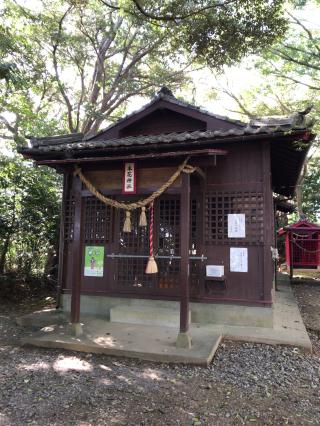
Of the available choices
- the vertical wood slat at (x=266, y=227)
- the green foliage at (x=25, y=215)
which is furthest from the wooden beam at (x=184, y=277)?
the green foliage at (x=25, y=215)

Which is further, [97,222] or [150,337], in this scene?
[97,222]

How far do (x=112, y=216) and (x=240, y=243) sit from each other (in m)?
3.15

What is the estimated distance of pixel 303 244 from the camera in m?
16.0

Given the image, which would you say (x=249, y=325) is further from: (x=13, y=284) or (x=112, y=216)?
(x=13, y=284)

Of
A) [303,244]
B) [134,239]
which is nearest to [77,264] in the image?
[134,239]

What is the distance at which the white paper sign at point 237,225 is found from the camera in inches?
311

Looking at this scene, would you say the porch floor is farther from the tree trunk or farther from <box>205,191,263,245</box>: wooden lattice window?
the tree trunk

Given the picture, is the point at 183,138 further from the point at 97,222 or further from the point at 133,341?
the point at 133,341

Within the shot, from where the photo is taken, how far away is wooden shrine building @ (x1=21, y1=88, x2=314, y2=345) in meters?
7.13

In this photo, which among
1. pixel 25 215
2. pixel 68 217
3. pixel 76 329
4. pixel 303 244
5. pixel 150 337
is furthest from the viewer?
pixel 303 244

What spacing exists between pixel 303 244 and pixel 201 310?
381 inches

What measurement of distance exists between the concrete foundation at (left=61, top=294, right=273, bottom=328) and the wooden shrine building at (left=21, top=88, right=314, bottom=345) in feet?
0.07

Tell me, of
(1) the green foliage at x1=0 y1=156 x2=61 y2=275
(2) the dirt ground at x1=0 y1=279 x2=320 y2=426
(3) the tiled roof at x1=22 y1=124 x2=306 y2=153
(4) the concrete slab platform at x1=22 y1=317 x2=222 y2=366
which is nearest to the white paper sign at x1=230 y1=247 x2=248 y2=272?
(4) the concrete slab platform at x1=22 y1=317 x2=222 y2=366

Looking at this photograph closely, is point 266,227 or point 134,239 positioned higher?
point 266,227
